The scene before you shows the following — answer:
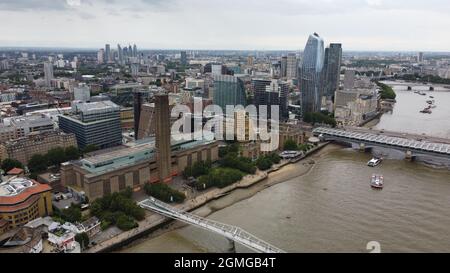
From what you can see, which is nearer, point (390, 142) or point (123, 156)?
point (123, 156)

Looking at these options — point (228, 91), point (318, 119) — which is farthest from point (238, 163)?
point (228, 91)

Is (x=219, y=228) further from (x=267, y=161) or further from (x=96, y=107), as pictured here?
(x=96, y=107)

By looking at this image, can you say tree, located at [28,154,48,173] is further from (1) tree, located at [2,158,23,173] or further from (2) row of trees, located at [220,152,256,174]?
(2) row of trees, located at [220,152,256,174]

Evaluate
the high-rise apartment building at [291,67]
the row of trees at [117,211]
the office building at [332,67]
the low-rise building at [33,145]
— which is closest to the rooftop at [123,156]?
the row of trees at [117,211]

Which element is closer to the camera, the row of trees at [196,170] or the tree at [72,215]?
the tree at [72,215]

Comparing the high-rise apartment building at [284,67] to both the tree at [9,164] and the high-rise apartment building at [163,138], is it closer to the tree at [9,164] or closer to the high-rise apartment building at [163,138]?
the high-rise apartment building at [163,138]
